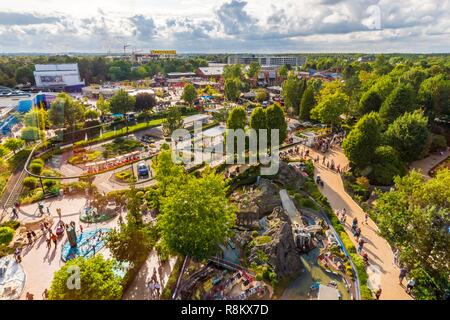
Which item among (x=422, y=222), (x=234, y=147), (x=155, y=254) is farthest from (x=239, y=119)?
(x=422, y=222)

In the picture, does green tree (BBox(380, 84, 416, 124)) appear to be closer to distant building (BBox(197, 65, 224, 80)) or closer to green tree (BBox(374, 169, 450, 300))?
green tree (BBox(374, 169, 450, 300))

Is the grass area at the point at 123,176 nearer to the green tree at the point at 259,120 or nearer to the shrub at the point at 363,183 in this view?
the green tree at the point at 259,120

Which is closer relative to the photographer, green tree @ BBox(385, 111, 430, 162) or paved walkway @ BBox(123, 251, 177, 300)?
paved walkway @ BBox(123, 251, 177, 300)

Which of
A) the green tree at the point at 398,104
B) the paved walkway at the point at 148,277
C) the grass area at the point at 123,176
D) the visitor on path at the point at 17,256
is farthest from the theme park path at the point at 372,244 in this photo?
the visitor on path at the point at 17,256

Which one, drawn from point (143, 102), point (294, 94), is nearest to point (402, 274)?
point (294, 94)

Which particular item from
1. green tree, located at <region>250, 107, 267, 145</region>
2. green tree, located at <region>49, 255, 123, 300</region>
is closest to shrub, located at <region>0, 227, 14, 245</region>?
green tree, located at <region>49, 255, 123, 300</region>

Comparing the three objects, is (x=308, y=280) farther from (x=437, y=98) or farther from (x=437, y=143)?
(x=437, y=98)

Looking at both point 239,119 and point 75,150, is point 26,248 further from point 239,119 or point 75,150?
point 239,119
